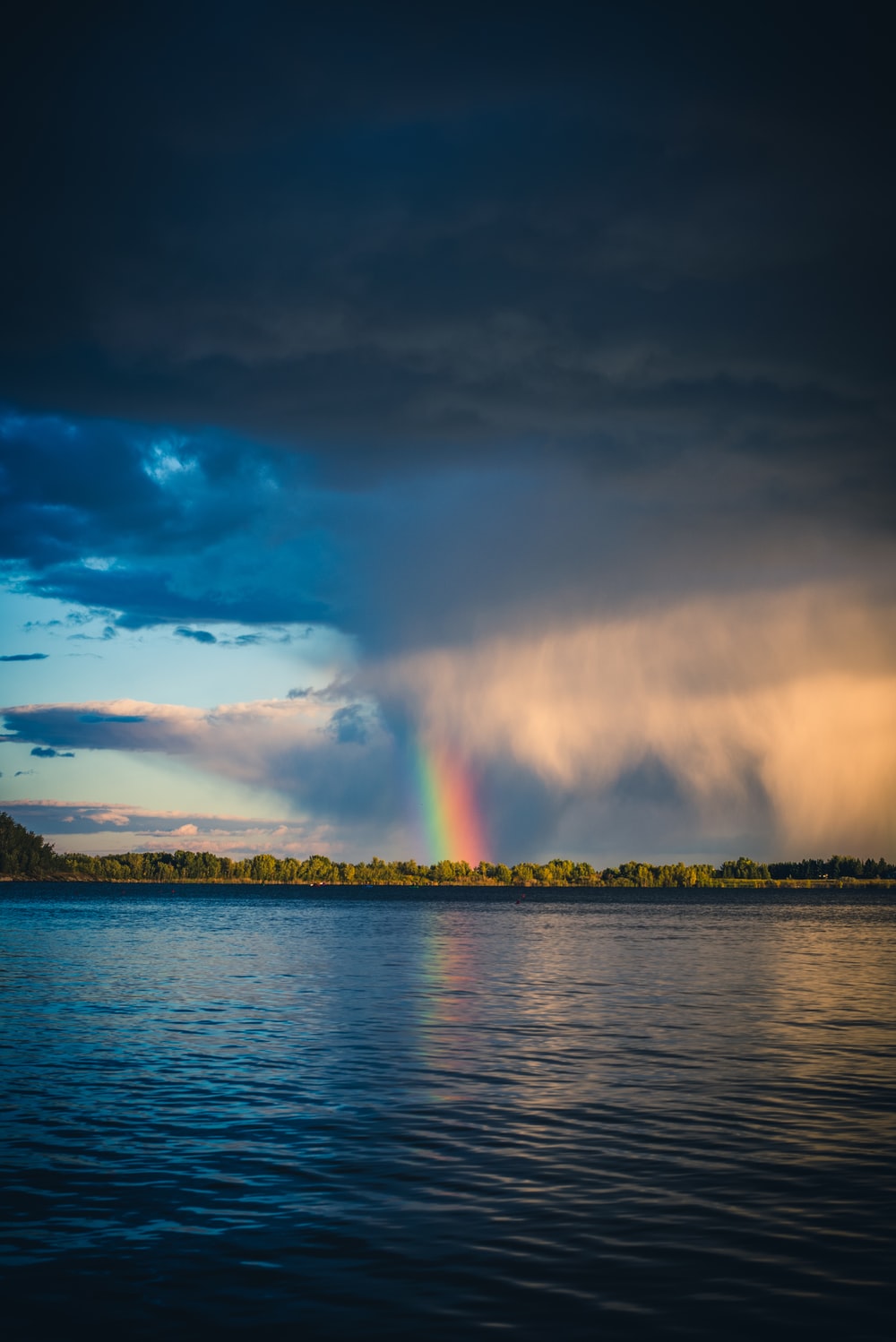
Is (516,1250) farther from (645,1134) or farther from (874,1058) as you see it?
(874,1058)

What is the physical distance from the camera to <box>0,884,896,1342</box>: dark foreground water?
14.7m

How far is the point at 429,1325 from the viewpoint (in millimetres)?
13914

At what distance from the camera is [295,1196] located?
63.8 feet

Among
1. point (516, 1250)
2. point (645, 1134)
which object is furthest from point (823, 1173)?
point (516, 1250)

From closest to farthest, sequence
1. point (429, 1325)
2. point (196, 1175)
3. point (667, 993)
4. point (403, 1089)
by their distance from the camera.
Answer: point (429, 1325), point (196, 1175), point (403, 1089), point (667, 993)

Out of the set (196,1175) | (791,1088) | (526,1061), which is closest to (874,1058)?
(791,1088)

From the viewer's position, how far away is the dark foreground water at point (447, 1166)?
14.7 meters

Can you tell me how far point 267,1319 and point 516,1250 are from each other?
421 centimetres

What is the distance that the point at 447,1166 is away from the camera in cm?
2155

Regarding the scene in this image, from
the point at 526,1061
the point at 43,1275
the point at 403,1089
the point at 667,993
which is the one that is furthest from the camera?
the point at 667,993

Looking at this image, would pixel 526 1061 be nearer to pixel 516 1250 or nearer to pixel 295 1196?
pixel 295 1196

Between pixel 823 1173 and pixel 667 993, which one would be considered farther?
pixel 667 993

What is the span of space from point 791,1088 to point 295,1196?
1605cm

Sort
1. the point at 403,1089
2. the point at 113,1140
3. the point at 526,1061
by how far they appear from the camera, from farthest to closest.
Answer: the point at 526,1061, the point at 403,1089, the point at 113,1140
